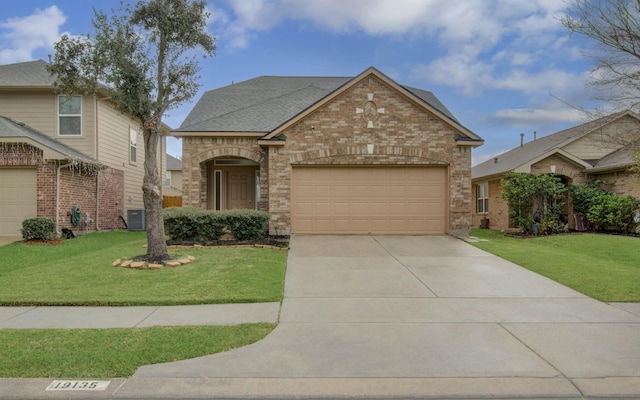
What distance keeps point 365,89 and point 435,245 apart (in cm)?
576

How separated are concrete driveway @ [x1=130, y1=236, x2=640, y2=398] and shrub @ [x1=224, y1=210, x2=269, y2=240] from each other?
472cm

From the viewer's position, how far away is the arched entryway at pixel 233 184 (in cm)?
1756

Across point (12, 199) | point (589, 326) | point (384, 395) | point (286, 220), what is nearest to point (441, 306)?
point (589, 326)

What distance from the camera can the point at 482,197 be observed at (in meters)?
23.3

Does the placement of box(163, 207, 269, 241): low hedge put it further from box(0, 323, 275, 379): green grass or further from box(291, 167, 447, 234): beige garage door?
box(0, 323, 275, 379): green grass

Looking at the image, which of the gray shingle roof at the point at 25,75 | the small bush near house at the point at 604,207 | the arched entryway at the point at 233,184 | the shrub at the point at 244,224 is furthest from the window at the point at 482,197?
the gray shingle roof at the point at 25,75

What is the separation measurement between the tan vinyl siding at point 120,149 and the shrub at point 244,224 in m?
7.67

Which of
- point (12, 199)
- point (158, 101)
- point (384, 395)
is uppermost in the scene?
point (158, 101)

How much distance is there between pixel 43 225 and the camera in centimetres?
1366

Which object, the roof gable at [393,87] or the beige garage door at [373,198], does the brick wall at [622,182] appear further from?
the beige garage door at [373,198]

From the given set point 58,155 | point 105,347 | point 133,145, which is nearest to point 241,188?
point 58,155

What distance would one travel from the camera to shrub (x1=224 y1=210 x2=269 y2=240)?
42.5ft

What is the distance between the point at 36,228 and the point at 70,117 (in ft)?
17.4

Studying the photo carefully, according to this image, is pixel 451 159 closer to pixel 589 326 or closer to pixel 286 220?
pixel 286 220
